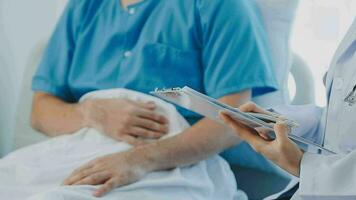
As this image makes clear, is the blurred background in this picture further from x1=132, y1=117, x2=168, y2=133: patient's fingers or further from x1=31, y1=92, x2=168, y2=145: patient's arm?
x1=132, y1=117, x2=168, y2=133: patient's fingers

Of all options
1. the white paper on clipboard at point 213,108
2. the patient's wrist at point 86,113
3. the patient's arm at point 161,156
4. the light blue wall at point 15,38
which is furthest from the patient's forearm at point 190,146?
the light blue wall at point 15,38

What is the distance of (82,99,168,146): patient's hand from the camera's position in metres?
1.28

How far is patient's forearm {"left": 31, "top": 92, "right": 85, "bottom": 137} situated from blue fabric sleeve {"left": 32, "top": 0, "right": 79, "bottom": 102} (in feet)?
0.09

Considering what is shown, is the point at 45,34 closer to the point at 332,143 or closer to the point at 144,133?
the point at 144,133

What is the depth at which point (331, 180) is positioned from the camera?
80cm

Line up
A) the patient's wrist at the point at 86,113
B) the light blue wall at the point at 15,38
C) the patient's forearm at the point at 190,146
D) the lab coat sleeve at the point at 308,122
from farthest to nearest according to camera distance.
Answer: the light blue wall at the point at 15,38 < the patient's wrist at the point at 86,113 < the patient's forearm at the point at 190,146 < the lab coat sleeve at the point at 308,122

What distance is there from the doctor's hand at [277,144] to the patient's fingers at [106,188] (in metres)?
0.31

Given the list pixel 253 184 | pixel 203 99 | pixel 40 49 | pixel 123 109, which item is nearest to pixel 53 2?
pixel 40 49

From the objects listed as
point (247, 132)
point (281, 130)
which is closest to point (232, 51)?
point (247, 132)

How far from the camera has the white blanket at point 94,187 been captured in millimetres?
1078

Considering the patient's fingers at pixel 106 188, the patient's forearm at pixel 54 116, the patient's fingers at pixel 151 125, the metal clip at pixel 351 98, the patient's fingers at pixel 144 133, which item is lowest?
the patient's forearm at pixel 54 116

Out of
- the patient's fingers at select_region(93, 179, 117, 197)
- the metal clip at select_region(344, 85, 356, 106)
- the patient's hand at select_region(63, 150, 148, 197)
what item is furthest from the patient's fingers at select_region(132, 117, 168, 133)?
the metal clip at select_region(344, 85, 356, 106)

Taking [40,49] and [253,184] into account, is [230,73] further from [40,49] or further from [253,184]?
[40,49]

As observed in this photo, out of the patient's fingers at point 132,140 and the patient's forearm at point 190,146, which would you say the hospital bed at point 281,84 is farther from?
the patient's fingers at point 132,140
